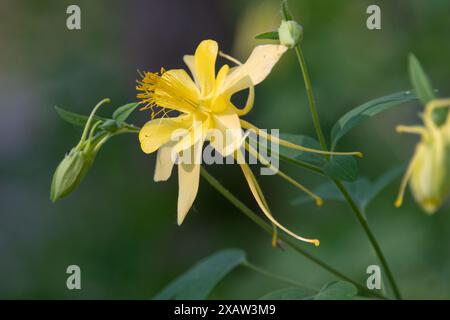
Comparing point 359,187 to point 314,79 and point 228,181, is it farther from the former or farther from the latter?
point 228,181

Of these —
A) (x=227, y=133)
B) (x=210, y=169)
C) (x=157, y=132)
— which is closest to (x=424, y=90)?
(x=227, y=133)

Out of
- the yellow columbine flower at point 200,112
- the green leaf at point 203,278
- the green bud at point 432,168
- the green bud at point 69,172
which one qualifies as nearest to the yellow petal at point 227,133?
the yellow columbine flower at point 200,112

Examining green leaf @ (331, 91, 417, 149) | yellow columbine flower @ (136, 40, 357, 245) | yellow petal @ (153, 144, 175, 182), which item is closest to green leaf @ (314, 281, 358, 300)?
yellow columbine flower @ (136, 40, 357, 245)

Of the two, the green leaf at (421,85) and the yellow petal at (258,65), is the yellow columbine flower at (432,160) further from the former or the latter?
the yellow petal at (258,65)

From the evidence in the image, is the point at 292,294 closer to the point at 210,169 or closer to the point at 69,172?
the point at 69,172
